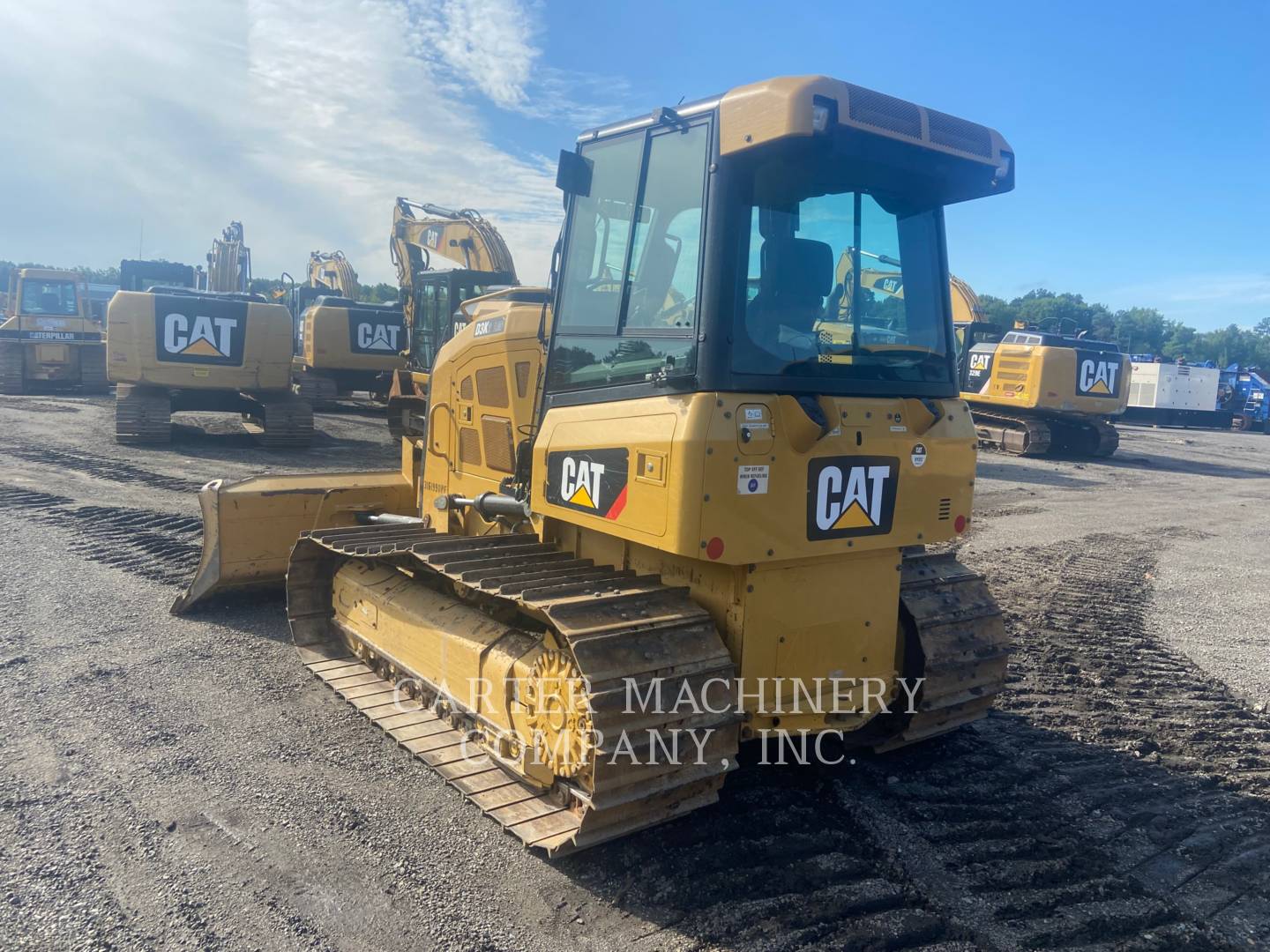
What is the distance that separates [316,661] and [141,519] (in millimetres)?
Answer: 4398

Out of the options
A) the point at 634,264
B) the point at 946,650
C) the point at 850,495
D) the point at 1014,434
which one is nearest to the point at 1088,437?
the point at 1014,434

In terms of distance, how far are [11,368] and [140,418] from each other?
10.4m

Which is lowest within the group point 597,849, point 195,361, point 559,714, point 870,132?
point 597,849

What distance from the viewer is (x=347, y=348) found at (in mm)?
19234

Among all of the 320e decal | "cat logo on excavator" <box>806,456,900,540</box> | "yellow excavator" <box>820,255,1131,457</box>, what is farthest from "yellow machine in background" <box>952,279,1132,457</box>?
the 320e decal

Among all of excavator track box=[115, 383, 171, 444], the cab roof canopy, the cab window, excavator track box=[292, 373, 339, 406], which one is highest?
the cab roof canopy

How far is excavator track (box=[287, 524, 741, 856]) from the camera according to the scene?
125 inches

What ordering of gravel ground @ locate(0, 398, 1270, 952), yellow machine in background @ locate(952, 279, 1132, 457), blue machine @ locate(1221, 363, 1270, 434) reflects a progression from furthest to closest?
1. blue machine @ locate(1221, 363, 1270, 434)
2. yellow machine in background @ locate(952, 279, 1132, 457)
3. gravel ground @ locate(0, 398, 1270, 952)

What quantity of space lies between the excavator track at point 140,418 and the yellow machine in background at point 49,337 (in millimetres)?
A: 9584

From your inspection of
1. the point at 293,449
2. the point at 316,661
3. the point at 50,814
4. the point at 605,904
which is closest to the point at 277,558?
the point at 316,661

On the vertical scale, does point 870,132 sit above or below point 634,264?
above

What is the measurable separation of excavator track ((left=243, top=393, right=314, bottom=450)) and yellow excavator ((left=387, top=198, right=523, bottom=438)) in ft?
4.82

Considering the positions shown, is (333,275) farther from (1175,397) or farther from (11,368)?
(1175,397)

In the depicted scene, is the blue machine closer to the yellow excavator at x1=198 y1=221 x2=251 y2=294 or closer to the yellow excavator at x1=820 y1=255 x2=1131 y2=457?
the yellow excavator at x1=820 y1=255 x2=1131 y2=457
